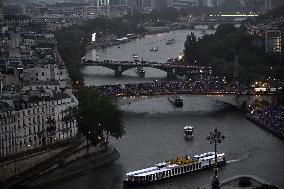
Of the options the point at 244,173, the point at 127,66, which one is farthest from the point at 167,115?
the point at 127,66

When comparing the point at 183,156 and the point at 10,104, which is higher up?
the point at 10,104

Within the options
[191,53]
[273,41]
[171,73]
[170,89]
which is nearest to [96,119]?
[170,89]

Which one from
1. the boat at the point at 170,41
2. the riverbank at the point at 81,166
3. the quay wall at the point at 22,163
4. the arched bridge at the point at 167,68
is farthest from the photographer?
the boat at the point at 170,41

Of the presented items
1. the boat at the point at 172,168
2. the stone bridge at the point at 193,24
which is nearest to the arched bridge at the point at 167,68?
the boat at the point at 172,168

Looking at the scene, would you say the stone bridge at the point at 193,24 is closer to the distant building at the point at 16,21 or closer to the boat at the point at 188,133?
the distant building at the point at 16,21

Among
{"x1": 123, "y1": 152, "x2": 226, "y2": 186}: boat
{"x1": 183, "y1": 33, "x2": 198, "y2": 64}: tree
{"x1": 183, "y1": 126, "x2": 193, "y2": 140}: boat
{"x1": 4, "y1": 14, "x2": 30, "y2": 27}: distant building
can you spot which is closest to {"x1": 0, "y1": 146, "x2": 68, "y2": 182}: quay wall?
{"x1": 123, "y1": 152, "x2": 226, "y2": 186}: boat

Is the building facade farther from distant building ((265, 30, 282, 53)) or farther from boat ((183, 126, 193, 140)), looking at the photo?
distant building ((265, 30, 282, 53))

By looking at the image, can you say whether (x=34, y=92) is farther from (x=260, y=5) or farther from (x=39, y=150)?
(x=260, y=5)
